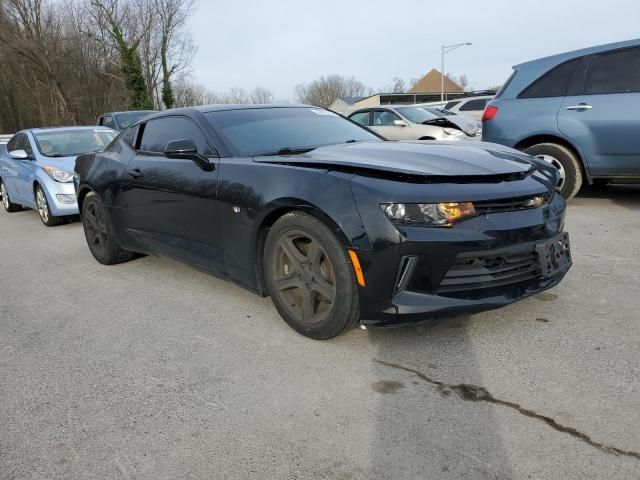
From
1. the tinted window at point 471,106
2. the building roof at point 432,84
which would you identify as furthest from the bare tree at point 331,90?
the tinted window at point 471,106

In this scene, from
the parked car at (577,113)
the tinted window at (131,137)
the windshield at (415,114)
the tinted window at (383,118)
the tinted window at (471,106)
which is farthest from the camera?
the tinted window at (471,106)

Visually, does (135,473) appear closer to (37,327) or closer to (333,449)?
(333,449)

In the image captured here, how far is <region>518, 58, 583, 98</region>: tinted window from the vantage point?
19.5 feet

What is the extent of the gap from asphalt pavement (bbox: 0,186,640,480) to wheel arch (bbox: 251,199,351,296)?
377 mm

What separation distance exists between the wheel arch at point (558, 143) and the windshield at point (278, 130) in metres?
2.99

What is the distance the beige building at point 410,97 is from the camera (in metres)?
54.1

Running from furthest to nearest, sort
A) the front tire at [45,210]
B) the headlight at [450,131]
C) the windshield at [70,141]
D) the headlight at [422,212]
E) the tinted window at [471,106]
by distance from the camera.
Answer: the tinted window at [471,106] < the headlight at [450,131] < the windshield at [70,141] < the front tire at [45,210] < the headlight at [422,212]

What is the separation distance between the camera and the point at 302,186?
9.15 ft

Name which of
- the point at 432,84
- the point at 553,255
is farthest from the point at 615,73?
the point at 432,84

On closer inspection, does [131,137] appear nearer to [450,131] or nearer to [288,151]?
[288,151]

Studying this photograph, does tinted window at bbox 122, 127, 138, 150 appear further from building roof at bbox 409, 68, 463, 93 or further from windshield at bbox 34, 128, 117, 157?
building roof at bbox 409, 68, 463, 93

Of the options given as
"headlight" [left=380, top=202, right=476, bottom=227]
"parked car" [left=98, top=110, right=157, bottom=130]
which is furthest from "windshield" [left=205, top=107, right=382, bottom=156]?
"parked car" [left=98, top=110, right=157, bottom=130]

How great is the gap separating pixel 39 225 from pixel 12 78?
3537 centimetres

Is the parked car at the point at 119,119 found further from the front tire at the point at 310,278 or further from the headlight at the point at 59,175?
the front tire at the point at 310,278
